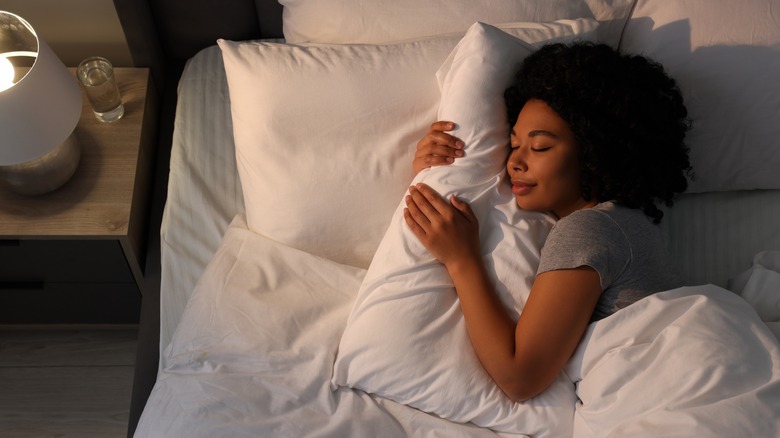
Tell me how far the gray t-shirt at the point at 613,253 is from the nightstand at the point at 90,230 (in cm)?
83

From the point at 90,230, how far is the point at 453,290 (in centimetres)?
73

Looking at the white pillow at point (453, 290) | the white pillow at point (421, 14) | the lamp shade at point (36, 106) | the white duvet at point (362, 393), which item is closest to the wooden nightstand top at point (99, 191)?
the lamp shade at point (36, 106)

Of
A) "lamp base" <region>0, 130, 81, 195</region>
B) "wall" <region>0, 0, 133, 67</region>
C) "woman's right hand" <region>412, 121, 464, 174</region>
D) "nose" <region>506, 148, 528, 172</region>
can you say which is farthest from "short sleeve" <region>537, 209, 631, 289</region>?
"wall" <region>0, 0, 133, 67</region>

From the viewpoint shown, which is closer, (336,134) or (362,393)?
(362,393)

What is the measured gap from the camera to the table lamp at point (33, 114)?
3.90 feet

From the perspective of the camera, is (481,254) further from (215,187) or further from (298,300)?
(215,187)

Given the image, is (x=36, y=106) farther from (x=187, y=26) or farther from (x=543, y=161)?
(x=543, y=161)

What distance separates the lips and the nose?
2 centimetres

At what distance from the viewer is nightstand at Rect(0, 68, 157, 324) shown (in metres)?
1.39

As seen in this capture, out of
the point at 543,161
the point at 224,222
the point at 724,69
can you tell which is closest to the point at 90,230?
the point at 224,222

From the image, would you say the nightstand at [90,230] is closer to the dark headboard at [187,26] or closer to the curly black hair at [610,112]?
the dark headboard at [187,26]

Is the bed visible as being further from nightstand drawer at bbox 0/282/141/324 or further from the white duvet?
nightstand drawer at bbox 0/282/141/324

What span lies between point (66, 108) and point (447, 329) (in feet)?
2.54

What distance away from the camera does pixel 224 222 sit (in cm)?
143
